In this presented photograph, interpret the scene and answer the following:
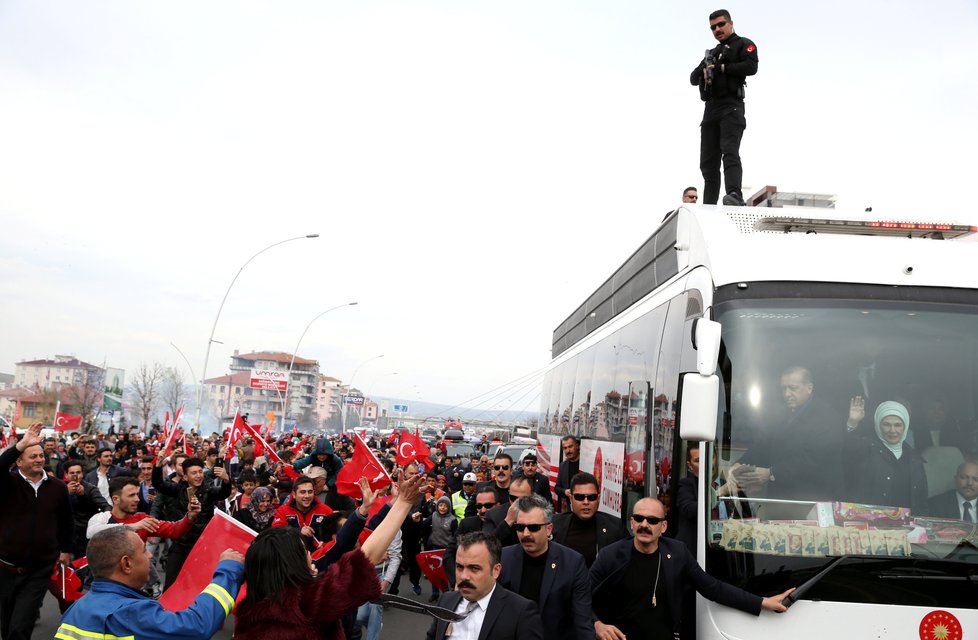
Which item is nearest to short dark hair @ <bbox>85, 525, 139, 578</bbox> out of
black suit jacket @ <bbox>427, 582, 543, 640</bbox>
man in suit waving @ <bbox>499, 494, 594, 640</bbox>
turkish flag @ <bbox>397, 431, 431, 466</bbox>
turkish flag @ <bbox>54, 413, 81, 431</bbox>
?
black suit jacket @ <bbox>427, 582, 543, 640</bbox>

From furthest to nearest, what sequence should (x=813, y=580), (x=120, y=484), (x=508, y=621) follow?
(x=120, y=484), (x=813, y=580), (x=508, y=621)

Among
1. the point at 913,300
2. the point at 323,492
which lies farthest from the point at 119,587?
the point at 323,492

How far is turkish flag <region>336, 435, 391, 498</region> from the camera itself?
33.0 ft

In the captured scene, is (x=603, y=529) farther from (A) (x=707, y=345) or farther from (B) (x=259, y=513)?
(B) (x=259, y=513)

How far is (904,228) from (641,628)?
3458 mm

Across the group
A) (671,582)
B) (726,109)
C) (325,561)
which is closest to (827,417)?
(671,582)

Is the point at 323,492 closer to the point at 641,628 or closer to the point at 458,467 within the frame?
the point at 641,628

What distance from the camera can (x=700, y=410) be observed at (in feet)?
17.6

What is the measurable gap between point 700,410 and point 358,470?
585 centimetres

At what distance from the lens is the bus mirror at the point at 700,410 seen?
17.5 feet

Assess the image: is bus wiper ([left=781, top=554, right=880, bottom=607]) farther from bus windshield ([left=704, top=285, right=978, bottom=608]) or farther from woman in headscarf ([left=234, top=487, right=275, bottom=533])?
woman in headscarf ([left=234, top=487, right=275, bottom=533])

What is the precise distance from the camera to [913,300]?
603cm

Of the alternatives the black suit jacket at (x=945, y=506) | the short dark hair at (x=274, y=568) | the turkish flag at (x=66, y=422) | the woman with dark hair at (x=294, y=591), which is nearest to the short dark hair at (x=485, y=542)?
the woman with dark hair at (x=294, y=591)

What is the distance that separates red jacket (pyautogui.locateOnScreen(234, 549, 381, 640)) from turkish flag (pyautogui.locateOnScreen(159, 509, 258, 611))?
85 cm
